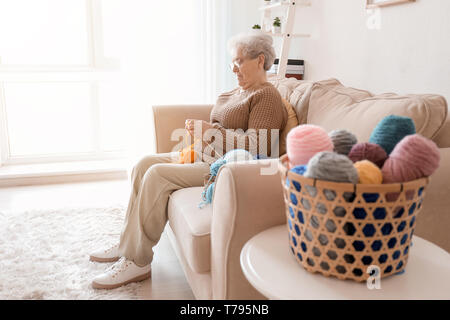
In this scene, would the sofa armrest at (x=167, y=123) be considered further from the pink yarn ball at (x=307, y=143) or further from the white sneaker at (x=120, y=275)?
the pink yarn ball at (x=307, y=143)

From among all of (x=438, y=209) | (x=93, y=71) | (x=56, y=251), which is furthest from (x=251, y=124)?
(x=93, y=71)

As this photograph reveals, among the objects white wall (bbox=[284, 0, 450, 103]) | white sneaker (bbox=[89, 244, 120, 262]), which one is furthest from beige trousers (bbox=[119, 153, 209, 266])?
white wall (bbox=[284, 0, 450, 103])

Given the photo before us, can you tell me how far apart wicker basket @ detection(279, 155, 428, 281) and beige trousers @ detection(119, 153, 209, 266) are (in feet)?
3.08

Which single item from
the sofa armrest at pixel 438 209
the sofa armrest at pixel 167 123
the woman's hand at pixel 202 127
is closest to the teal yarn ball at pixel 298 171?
the sofa armrest at pixel 438 209

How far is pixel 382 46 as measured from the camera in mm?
1901

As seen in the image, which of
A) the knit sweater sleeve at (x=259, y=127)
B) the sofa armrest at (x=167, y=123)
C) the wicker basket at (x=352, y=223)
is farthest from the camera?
the sofa armrest at (x=167, y=123)

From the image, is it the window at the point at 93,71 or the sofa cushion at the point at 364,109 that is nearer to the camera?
the sofa cushion at the point at 364,109

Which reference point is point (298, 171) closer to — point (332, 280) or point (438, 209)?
point (332, 280)

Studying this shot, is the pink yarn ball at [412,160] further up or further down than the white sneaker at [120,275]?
further up

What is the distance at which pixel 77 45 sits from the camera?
3.67m

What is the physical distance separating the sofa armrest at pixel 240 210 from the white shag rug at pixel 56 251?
65 cm

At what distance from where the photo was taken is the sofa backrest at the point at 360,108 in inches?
48.8
